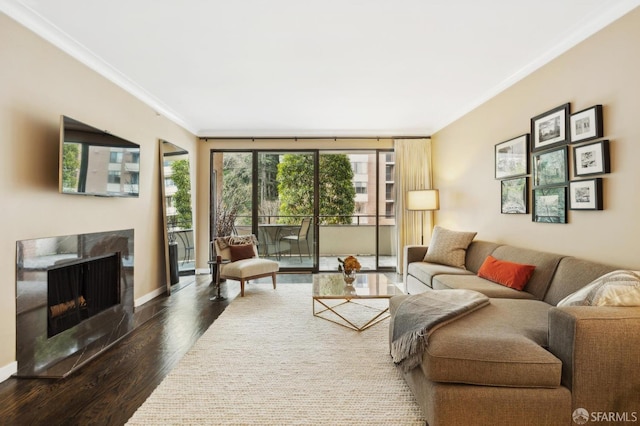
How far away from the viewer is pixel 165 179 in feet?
14.5

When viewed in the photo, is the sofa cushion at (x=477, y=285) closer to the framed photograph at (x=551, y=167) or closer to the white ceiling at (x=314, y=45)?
the framed photograph at (x=551, y=167)

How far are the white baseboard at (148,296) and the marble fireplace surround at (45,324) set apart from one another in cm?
75

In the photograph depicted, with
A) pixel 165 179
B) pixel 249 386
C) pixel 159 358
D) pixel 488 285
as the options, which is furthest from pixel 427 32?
pixel 165 179

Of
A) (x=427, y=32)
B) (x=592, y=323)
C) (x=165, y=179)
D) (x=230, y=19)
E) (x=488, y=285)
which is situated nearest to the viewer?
(x=592, y=323)

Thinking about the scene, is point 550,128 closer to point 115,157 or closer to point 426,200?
point 426,200

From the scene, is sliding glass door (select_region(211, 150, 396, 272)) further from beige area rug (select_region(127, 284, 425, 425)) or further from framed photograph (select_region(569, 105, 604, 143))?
framed photograph (select_region(569, 105, 604, 143))

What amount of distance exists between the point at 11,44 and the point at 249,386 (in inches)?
114

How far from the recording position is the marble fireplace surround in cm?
225

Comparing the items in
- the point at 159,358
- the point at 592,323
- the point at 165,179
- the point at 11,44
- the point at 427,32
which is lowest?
the point at 159,358

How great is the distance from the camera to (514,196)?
3467mm

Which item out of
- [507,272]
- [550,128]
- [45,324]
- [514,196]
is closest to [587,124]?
[550,128]

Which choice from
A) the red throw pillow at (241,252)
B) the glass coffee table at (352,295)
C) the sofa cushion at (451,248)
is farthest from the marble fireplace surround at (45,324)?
the sofa cushion at (451,248)

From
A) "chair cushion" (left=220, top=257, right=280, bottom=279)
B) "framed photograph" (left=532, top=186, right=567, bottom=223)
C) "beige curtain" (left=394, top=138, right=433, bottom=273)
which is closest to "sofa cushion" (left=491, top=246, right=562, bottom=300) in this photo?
"framed photograph" (left=532, top=186, right=567, bottom=223)

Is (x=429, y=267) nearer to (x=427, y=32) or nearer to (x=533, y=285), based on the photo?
(x=533, y=285)
